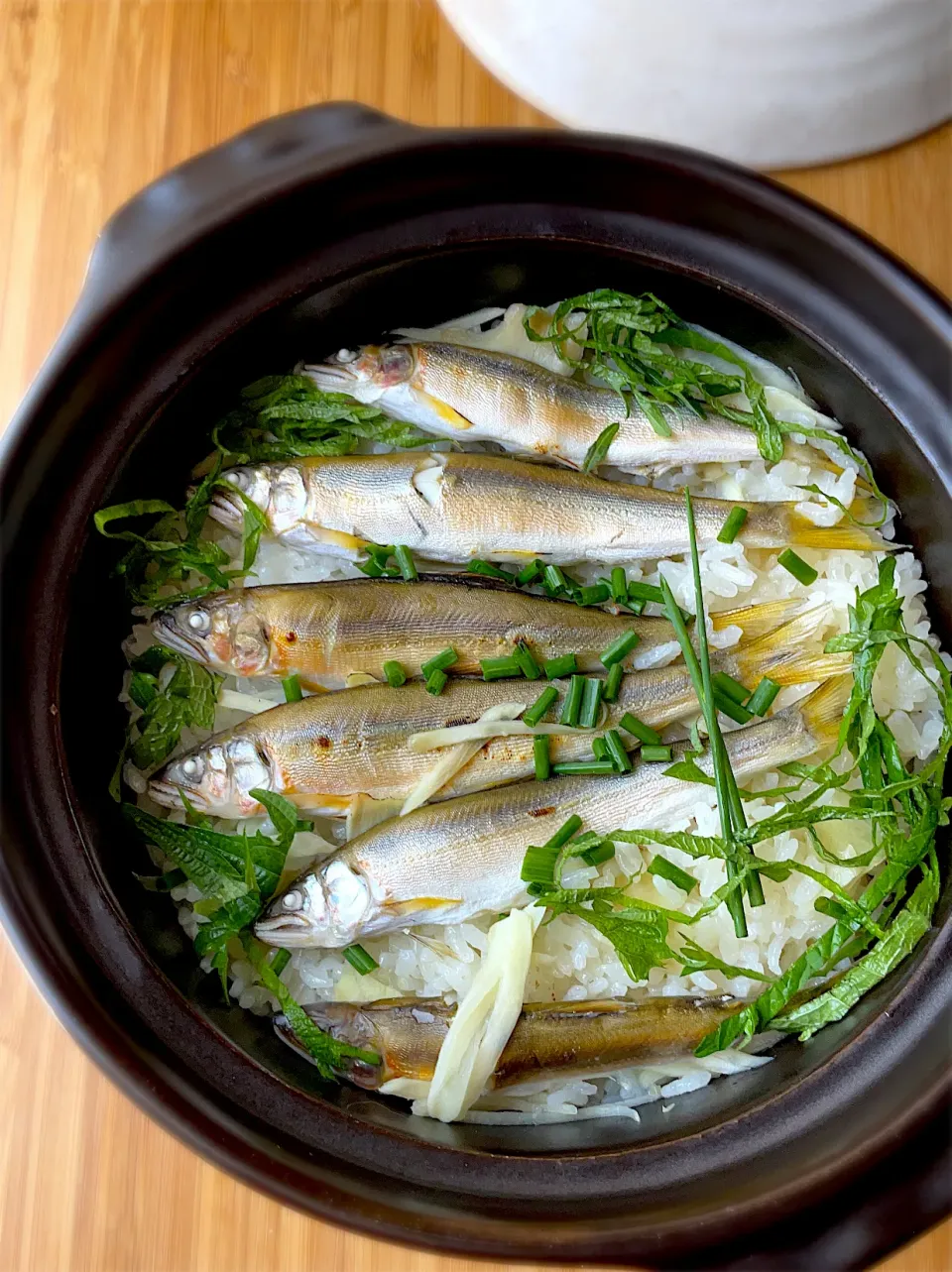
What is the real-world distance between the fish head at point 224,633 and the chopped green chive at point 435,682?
9.7 inches

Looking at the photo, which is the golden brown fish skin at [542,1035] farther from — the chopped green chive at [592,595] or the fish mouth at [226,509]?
the fish mouth at [226,509]

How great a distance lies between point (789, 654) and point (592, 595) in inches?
11.9

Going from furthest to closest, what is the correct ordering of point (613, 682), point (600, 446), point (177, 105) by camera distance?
point (177, 105) < point (600, 446) < point (613, 682)

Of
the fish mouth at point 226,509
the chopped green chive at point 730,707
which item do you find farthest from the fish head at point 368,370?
the chopped green chive at point 730,707

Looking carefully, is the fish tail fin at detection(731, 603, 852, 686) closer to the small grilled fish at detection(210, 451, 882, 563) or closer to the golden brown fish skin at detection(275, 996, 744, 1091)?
the small grilled fish at detection(210, 451, 882, 563)

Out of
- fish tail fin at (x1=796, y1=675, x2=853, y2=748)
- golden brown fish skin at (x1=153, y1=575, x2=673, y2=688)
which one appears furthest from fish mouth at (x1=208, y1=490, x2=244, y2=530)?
fish tail fin at (x1=796, y1=675, x2=853, y2=748)

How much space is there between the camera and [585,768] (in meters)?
1.49

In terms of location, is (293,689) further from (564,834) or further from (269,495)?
(564,834)

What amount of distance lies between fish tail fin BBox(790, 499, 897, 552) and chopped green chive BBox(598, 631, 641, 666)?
0.96 ft

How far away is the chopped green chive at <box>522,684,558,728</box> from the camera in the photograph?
1.50 metres

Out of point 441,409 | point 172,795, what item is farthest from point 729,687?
point 172,795

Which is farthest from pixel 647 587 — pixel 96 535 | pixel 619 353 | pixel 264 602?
pixel 96 535

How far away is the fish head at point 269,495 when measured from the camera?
1.59m

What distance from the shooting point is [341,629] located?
1.53 meters
